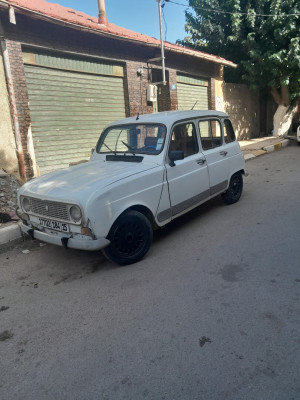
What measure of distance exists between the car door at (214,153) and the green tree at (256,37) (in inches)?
388

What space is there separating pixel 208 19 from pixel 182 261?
45.5ft

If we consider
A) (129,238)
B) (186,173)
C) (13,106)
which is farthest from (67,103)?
(129,238)

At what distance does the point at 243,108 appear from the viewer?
1719 cm

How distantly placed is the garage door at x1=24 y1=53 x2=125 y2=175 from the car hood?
464cm

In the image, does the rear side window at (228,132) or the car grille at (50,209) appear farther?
the rear side window at (228,132)

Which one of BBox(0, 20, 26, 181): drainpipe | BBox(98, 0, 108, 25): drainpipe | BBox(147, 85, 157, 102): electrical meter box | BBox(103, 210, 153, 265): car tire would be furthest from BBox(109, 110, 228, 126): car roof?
BBox(98, 0, 108, 25): drainpipe

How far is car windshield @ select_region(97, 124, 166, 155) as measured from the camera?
4.36m

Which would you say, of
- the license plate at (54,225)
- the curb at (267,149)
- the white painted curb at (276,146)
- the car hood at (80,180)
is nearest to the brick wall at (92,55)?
the curb at (267,149)

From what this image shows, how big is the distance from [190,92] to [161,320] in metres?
12.6

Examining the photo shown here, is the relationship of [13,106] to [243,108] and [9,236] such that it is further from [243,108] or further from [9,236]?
[243,108]

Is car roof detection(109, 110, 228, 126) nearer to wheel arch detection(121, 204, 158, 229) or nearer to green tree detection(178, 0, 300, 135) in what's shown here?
wheel arch detection(121, 204, 158, 229)

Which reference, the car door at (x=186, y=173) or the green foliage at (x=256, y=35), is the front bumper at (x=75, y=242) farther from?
the green foliage at (x=256, y=35)

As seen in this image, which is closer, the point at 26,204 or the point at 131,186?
the point at 131,186

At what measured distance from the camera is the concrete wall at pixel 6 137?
743cm
